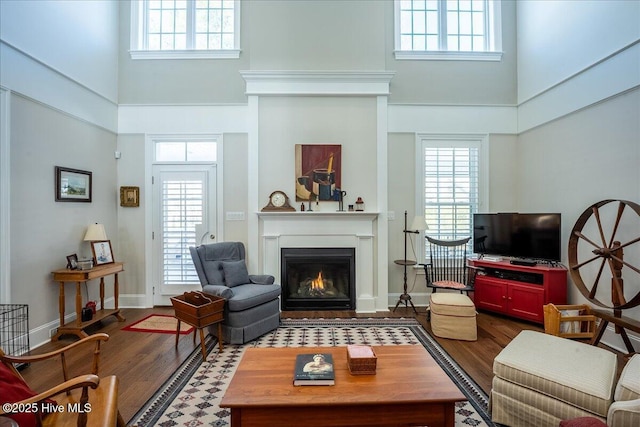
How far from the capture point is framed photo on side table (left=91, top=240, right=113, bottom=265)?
3811 mm

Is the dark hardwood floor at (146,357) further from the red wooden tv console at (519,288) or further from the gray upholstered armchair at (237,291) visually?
the gray upholstered armchair at (237,291)

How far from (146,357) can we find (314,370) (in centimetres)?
206

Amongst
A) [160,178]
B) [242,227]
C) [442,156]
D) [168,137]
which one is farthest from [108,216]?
[442,156]

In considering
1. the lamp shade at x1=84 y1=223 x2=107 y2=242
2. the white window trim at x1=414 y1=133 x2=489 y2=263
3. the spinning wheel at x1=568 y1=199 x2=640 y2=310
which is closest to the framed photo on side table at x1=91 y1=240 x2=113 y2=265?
the lamp shade at x1=84 y1=223 x2=107 y2=242

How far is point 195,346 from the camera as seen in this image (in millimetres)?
3203

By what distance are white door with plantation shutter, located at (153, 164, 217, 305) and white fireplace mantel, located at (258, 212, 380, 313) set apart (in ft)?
3.09

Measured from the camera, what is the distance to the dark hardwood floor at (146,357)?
98.1 inches

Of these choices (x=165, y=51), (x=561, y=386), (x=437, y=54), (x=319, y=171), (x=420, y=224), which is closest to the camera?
(x=561, y=386)

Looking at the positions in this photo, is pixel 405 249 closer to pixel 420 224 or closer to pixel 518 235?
pixel 420 224

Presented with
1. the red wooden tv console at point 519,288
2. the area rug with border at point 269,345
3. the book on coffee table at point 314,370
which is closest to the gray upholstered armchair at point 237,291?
the area rug with border at point 269,345

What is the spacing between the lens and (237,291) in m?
3.46

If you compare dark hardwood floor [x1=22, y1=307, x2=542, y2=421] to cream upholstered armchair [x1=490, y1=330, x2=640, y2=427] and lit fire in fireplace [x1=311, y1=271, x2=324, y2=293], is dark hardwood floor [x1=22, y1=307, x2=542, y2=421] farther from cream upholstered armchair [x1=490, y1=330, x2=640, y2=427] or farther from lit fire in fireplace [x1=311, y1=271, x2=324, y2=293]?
lit fire in fireplace [x1=311, y1=271, x2=324, y2=293]

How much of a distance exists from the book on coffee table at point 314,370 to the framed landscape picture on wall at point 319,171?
2683 millimetres

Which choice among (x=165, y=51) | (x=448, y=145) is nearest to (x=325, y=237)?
(x=448, y=145)
